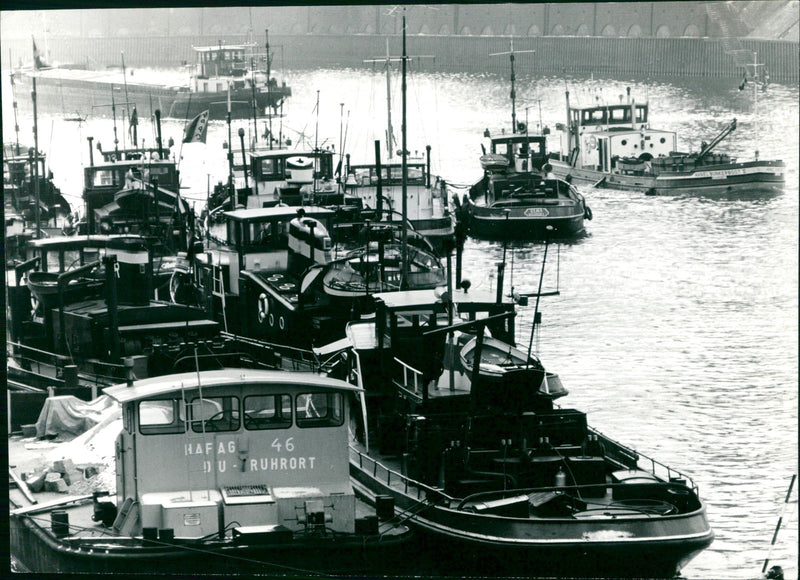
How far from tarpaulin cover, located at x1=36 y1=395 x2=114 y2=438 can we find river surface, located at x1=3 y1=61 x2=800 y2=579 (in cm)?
379

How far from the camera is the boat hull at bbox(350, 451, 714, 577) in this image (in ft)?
22.5

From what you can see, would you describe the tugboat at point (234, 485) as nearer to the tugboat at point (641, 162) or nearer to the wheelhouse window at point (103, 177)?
the wheelhouse window at point (103, 177)

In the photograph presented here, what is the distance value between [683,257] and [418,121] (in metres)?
9.07

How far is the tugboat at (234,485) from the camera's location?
21.5 ft

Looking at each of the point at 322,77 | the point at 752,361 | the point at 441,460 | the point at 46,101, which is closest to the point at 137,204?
the point at 752,361

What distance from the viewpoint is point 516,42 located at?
95.0ft

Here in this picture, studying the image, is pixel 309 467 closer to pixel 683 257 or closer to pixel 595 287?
pixel 595 287

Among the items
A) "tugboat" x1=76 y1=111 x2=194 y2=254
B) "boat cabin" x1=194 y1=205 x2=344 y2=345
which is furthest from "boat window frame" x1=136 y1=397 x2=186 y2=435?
"tugboat" x1=76 y1=111 x2=194 y2=254

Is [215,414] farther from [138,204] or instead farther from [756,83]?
[756,83]

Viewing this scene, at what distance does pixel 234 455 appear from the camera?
6684 millimetres

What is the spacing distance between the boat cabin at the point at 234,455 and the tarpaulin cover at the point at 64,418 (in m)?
2.05

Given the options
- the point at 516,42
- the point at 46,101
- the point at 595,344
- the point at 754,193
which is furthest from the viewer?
the point at 46,101

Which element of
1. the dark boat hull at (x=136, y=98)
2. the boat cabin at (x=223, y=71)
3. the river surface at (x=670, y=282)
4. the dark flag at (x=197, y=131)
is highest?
the boat cabin at (x=223, y=71)

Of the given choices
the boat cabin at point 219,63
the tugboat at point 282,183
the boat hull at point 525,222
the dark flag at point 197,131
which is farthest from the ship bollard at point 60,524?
the boat cabin at point 219,63
